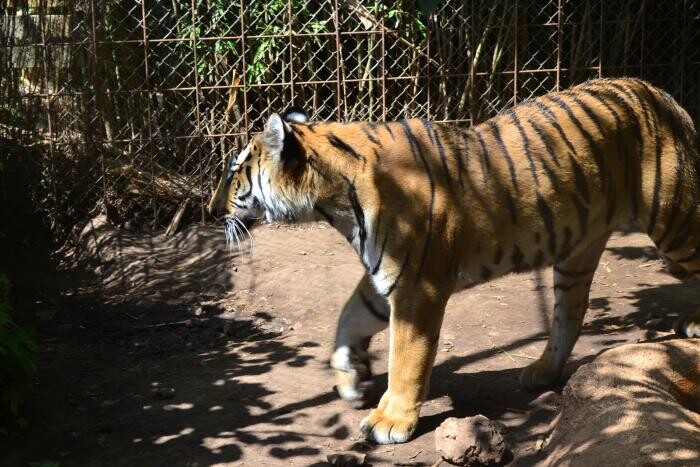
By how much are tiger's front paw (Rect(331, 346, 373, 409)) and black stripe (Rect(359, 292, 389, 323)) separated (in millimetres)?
247

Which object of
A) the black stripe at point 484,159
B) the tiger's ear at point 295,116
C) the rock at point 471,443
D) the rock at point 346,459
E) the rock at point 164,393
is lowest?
the rock at point 164,393

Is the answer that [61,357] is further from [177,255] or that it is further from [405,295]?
[405,295]

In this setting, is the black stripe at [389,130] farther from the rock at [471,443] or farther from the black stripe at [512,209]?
the rock at [471,443]

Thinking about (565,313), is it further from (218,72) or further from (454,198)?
(218,72)

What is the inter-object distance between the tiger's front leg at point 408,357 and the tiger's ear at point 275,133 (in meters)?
0.95

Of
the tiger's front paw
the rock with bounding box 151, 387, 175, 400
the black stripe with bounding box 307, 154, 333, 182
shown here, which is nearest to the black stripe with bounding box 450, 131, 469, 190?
the black stripe with bounding box 307, 154, 333, 182

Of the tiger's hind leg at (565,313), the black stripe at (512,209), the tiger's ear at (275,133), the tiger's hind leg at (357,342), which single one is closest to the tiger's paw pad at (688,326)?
the tiger's hind leg at (565,313)

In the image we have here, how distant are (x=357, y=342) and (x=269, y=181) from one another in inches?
40.6

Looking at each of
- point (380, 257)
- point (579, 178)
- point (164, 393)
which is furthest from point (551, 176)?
point (164, 393)

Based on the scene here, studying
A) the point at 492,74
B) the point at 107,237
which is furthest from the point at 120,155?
the point at 492,74

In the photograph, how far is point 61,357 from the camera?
19.7 feet

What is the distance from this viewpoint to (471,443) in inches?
168

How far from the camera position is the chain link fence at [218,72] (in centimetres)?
811

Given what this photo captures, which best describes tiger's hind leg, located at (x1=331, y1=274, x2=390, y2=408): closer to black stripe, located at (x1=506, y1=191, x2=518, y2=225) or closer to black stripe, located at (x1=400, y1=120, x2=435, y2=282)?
black stripe, located at (x1=400, y1=120, x2=435, y2=282)
